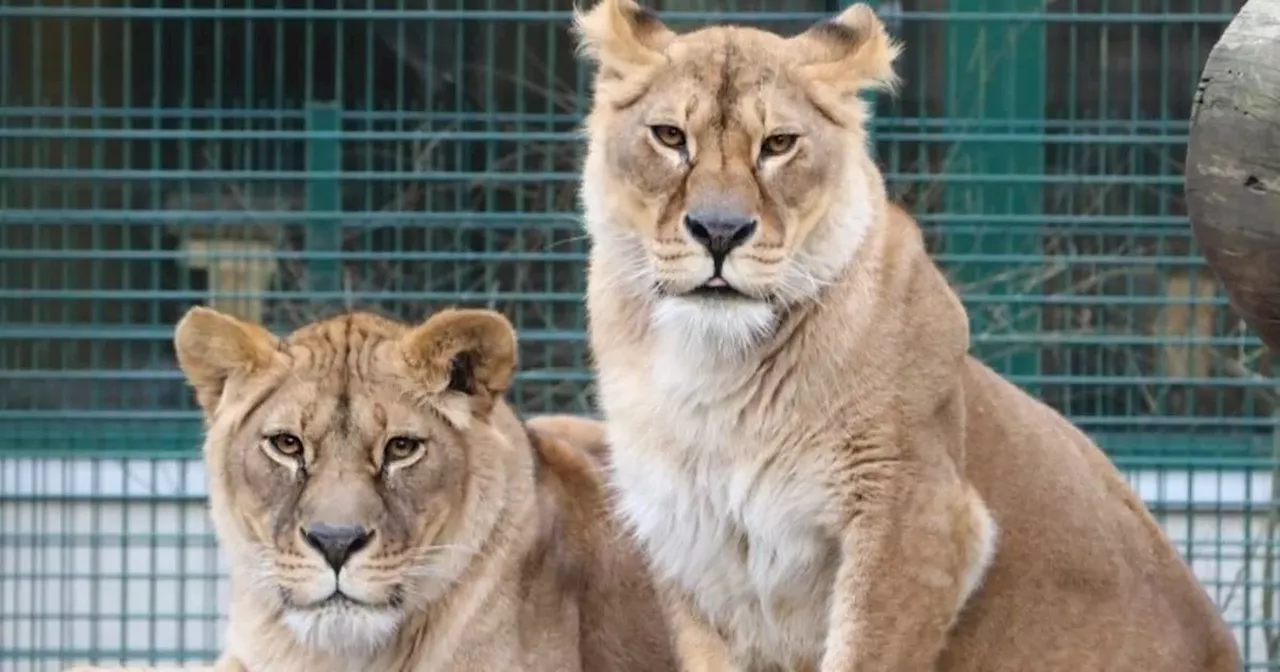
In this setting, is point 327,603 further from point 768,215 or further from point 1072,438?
point 1072,438

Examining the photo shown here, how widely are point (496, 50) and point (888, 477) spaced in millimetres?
3648

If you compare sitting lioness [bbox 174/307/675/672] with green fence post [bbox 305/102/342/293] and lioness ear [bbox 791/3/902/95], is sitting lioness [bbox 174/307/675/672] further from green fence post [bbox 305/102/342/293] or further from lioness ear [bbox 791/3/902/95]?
green fence post [bbox 305/102/342/293]

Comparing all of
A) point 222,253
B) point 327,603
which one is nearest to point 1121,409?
point 222,253

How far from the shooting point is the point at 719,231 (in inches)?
175

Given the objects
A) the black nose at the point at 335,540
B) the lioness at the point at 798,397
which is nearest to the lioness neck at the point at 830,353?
the lioness at the point at 798,397

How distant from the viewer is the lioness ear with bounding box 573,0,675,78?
15.8ft

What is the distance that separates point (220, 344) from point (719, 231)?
1.16m

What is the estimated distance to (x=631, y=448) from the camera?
4855 mm

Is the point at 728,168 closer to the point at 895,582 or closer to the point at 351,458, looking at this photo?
the point at 895,582

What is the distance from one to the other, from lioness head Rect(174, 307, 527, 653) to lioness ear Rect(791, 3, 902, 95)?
80 centimetres

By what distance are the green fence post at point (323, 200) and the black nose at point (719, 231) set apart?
343 cm

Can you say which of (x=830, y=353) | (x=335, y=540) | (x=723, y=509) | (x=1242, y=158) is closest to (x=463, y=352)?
(x=335, y=540)

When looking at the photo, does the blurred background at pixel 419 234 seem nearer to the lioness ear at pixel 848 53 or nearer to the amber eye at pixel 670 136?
the lioness ear at pixel 848 53

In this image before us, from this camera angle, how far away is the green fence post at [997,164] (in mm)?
7770
